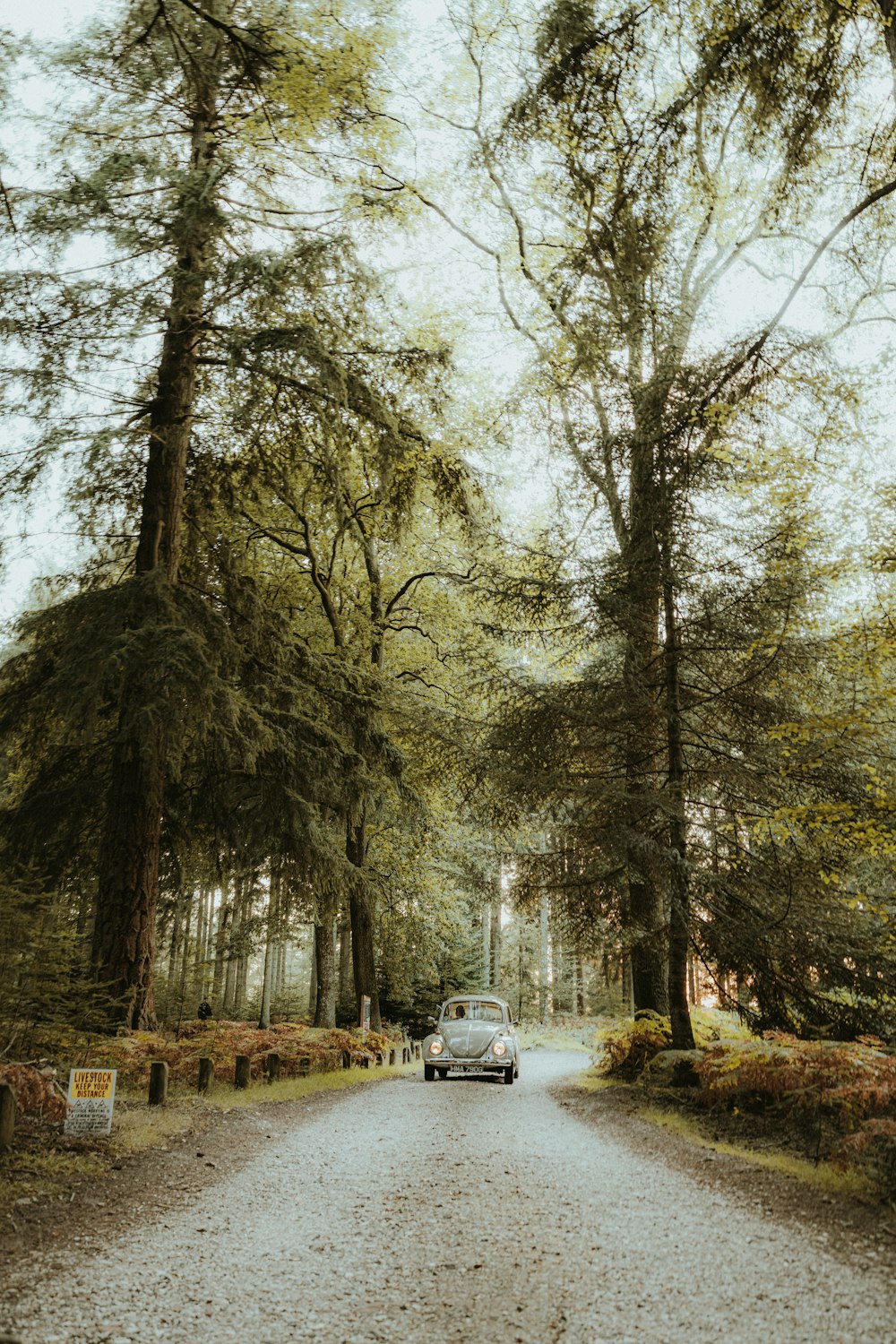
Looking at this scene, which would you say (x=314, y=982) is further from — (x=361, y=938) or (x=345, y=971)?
(x=361, y=938)

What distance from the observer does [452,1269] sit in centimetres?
374

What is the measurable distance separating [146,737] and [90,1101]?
293cm

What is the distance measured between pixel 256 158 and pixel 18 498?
16.6 feet

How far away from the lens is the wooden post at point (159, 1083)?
7121mm

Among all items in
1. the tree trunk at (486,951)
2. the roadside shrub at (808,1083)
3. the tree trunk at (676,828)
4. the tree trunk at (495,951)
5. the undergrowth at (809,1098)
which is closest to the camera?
the undergrowth at (809,1098)

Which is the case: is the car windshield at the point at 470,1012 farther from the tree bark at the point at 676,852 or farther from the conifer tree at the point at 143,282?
the conifer tree at the point at 143,282

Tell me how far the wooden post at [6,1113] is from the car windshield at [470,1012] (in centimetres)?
940

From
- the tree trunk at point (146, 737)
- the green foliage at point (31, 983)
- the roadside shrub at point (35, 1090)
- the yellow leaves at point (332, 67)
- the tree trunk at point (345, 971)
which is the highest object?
the yellow leaves at point (332, 67)

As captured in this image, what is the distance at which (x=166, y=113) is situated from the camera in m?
9.78

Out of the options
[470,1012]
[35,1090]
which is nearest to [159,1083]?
[35,1090]

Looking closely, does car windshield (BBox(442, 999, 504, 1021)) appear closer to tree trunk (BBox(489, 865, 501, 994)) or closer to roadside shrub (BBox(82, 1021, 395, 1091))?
roadside shrub (BBox(82, 1021, 395, 1091))

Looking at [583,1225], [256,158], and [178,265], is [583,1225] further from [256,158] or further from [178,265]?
[256,158]

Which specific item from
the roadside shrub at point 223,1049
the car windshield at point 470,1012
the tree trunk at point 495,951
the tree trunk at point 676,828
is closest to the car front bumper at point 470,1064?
the car windshield at point 470,1012

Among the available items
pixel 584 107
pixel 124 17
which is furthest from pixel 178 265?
pixel 584 107
